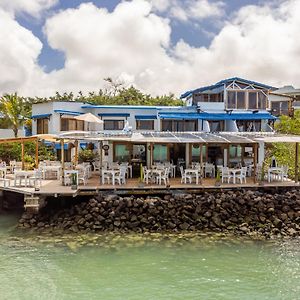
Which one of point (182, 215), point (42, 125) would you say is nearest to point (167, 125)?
point (42, 125)

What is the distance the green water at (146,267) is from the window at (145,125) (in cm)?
1783

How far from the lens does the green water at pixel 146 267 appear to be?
11758 mm

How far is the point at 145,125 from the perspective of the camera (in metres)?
34.0

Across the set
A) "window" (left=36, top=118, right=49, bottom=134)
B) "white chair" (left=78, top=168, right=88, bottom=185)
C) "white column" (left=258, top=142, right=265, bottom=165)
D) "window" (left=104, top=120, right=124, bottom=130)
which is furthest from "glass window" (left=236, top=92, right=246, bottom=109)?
"window" (left=36, top=118, right=49, bottom=134)

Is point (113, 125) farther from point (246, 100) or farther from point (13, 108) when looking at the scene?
point (246, 100)

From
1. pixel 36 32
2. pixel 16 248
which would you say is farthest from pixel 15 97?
pixel 16 248

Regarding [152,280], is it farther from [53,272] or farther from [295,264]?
[295,264]

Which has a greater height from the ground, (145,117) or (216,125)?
(145,117)

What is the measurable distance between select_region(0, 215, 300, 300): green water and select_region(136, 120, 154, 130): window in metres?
17.8

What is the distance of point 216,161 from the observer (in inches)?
1019

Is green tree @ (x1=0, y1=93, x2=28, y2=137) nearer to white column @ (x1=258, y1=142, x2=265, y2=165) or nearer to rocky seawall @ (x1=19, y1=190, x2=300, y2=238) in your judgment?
rocky seawall @ (x1=19, y1=190, x2=300, y2=238)

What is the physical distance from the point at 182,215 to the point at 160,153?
8093mm

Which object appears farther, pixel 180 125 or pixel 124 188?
pixel 180 125

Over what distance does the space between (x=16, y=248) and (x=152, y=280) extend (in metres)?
6.45
